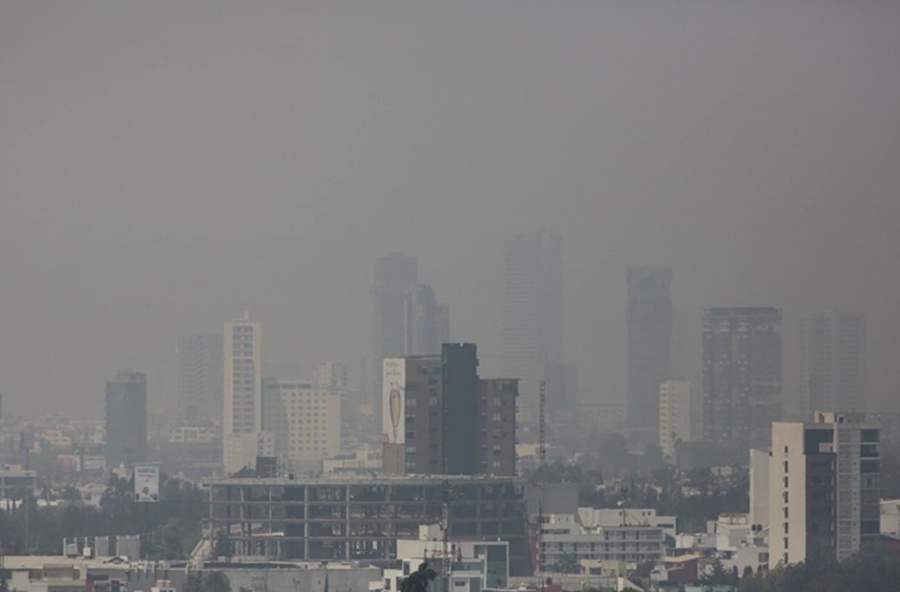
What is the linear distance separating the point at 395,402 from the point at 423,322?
1820 cm

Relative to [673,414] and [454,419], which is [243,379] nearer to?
[673,414]

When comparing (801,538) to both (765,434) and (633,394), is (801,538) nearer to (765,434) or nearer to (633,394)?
(765,434)

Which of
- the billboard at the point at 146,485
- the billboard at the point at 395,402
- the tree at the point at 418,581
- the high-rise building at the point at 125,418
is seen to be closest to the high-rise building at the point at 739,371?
the high-rise building at the point at 125,418

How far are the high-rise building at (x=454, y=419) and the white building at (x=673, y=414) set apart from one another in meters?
13.7

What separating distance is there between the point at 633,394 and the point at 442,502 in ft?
65.3

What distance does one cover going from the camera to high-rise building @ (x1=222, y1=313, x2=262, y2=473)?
50.7m

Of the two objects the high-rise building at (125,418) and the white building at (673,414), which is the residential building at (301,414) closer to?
the high-rise building at (125,418)

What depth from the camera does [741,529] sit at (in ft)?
91.7

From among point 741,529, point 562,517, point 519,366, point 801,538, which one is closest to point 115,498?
point 562,517

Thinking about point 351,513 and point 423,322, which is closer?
point 351,513

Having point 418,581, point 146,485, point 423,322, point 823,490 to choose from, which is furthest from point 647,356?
point 418,581

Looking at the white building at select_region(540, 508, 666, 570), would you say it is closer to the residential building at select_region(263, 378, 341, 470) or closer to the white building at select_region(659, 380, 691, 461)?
the white building at select_region(659, 380, 691, 461)

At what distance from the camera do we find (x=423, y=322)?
48406mm

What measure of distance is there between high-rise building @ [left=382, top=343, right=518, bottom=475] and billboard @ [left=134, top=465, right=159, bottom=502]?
12.7 feet
